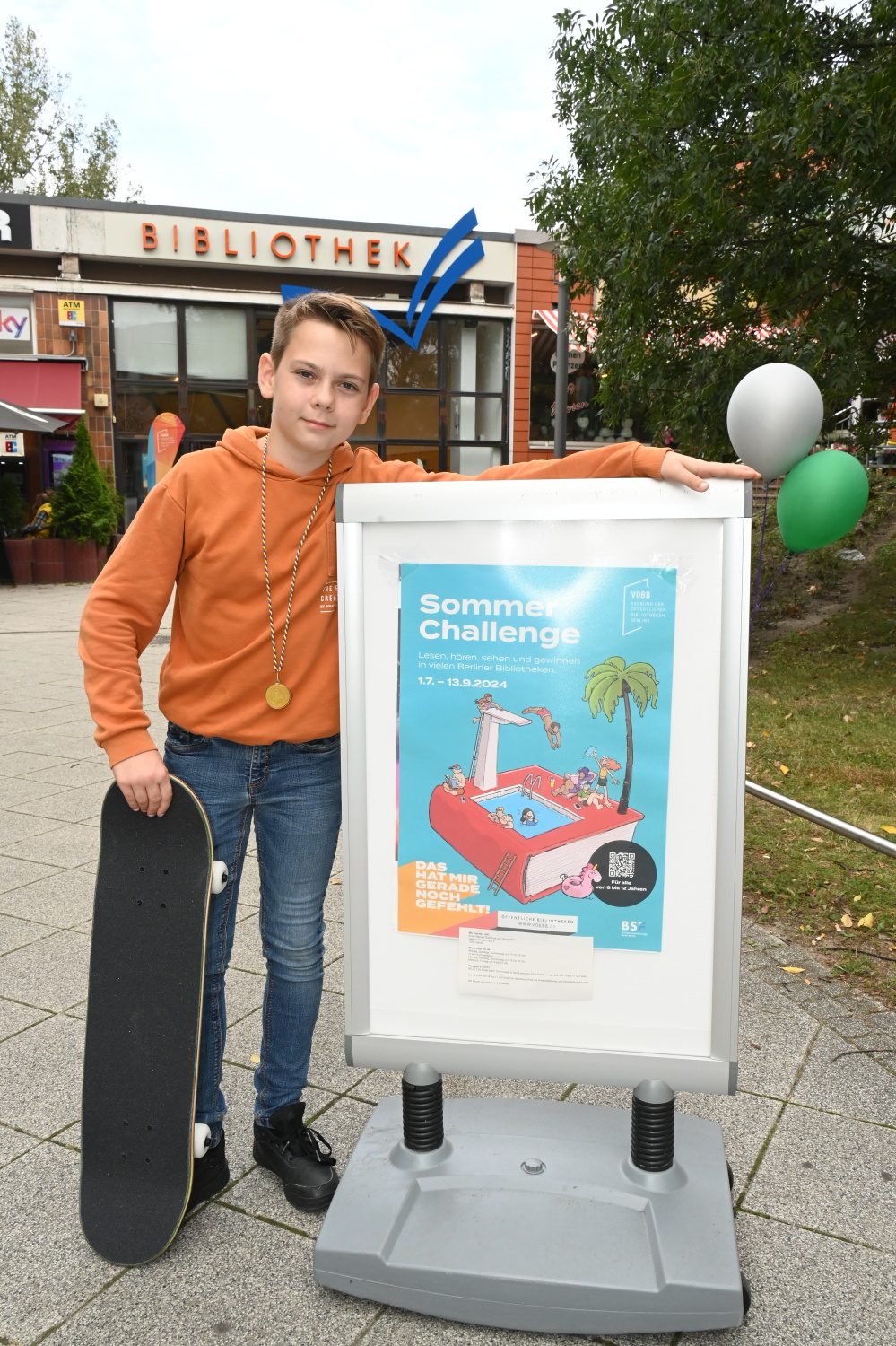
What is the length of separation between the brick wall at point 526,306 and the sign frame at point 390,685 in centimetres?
2297

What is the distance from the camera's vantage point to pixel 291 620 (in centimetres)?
215

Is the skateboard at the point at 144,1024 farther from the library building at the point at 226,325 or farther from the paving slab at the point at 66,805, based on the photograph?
the library building at the point at 226,325

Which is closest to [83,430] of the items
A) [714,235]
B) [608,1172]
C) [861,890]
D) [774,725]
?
[714,235]

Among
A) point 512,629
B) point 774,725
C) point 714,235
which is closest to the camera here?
point 512,629

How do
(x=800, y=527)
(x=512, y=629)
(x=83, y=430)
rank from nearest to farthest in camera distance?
(x=512, y=629) < (x=800, y=527) < (x=83, y=430)

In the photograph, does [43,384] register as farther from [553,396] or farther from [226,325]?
[553,396]

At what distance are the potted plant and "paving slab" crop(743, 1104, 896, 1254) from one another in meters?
17.0

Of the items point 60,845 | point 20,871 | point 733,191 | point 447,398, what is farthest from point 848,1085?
point 447,398

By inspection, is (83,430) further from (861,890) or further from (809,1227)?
(809,1227)

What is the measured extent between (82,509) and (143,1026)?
661 inches

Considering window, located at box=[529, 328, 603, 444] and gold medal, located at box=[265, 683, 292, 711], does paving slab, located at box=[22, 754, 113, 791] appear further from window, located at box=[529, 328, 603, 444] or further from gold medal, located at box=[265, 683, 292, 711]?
window, located at box=[529, 328, 603, 444]

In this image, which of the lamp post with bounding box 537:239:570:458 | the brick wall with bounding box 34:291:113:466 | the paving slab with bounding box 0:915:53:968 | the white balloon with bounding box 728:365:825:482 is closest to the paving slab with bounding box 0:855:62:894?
the paving slab with bounding box 0:915:53:968

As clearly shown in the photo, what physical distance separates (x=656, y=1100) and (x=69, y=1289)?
1.25 metres

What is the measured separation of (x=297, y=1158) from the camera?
232cm
